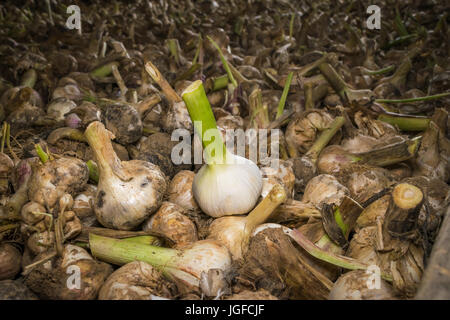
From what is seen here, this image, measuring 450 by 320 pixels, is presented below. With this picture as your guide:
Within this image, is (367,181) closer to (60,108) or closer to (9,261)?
(9,261)

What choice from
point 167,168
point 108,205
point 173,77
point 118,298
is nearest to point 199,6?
point 173,77

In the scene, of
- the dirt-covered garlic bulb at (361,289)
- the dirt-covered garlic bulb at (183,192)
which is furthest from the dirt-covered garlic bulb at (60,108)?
the dirt-covered garlic bulb at (361,289)

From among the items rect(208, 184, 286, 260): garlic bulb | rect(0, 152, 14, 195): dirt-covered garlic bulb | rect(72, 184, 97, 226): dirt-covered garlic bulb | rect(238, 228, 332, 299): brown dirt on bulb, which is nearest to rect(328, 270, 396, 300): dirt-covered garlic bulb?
rect(238, 228, 332, 299): brown dirt on bulb

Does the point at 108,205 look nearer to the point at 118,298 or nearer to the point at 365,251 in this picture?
the point at 118,298

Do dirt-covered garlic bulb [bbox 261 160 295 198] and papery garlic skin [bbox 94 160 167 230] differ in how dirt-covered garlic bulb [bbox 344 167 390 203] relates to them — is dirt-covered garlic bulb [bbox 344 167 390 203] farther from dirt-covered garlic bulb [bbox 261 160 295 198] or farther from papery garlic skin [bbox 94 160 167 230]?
papery garlic skin [bbox 94 160 167 230]

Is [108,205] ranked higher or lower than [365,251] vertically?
higher

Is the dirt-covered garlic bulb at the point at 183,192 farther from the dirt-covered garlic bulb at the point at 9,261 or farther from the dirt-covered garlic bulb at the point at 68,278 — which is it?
the dirt-covered garlic bulb at the point at 9,261
